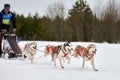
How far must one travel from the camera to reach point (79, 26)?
6825cm

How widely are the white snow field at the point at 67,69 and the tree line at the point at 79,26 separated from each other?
3679 cm

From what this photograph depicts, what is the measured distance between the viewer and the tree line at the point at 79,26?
184 feet

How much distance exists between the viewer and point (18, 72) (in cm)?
1015

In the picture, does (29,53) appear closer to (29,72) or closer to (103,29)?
(29,72)

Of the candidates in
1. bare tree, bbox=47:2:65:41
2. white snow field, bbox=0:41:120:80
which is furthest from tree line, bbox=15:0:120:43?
white snow field, bbox=0:41:120:80

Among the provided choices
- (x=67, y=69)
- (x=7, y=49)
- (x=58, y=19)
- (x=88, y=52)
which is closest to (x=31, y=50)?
(x=7, y=49)

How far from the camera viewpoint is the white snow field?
9.82 metres

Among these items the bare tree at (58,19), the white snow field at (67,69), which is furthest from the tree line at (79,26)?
the white snow field at (67,69)

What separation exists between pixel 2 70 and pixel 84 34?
57517 millimetres

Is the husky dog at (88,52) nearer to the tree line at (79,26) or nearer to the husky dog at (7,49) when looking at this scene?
the husky dog at (7,49)

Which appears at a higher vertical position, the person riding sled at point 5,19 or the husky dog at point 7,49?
the person riding sled at point 5,19

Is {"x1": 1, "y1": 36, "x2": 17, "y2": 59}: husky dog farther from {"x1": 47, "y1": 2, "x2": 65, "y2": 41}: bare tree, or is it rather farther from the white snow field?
{"x1": 47, "y1": 2, "x2": 65, "y2": 41}: bare tree

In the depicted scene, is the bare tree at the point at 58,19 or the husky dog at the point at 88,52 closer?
the husky dog at the point at 88,52

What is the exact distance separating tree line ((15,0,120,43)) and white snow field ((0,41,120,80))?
36.8 metres
